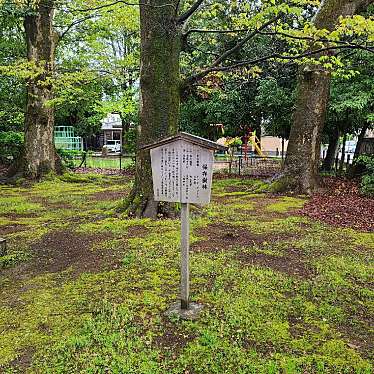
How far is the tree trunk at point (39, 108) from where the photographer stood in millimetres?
12305

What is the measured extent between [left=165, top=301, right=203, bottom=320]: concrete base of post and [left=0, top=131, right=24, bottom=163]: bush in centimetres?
1670

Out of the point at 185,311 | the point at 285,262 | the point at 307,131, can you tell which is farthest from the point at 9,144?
the point at 185,311

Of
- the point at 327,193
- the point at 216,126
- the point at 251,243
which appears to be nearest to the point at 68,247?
the point at 251,243

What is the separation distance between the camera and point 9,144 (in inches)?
730

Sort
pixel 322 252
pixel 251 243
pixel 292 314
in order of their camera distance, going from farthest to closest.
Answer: pixel 251 243, pixel 322 252, pixel 292 314

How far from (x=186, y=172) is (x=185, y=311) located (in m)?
1.30

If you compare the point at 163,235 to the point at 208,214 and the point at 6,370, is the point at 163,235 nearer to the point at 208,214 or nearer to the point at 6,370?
the point at 208,214

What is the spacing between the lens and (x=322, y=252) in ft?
17.9

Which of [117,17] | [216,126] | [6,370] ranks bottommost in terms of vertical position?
[6,370]

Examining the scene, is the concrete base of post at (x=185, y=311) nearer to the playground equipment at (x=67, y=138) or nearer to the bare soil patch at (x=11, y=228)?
the bare soil patch at (x=11, y=228)

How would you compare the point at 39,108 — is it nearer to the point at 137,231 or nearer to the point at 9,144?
the point at 9,144

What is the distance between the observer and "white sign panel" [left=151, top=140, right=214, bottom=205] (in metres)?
3.53

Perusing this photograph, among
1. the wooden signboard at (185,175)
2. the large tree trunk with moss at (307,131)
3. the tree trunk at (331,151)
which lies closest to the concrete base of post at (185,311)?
the wooden signboard at (185,175)

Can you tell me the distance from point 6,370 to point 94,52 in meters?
16.2
